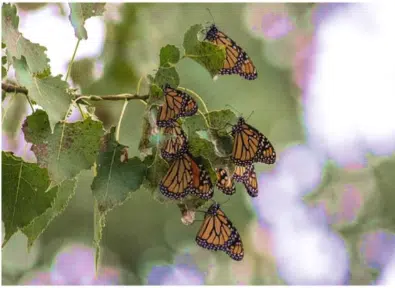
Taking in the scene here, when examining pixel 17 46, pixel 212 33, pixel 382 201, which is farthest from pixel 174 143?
pixel 382 201

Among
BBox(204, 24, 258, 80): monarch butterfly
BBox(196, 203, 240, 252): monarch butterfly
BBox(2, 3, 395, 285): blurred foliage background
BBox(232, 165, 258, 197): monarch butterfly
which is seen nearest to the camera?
BBox(232, 165, 258, 197): monarch butterfly

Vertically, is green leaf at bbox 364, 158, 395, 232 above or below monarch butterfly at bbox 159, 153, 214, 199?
above

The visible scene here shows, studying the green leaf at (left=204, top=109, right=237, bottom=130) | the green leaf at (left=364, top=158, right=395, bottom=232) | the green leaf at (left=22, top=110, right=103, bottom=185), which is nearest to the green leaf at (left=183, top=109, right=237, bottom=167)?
the green leaf at (left=204, top=109, right=237, bottom=130)

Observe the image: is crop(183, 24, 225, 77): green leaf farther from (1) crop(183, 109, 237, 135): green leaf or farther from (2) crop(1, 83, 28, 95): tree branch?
(2) crop(1, 83, 28, 95): tree branch

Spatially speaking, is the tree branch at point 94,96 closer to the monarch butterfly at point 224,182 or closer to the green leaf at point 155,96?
the green leaf at point 155,96

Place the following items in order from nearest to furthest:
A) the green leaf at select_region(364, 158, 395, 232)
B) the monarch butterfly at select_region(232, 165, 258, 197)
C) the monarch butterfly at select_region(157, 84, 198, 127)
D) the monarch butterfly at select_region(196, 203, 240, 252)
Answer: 1. the monarch butterfly at select_region(157, 84, 198, 127)
2. the monarch butterfly at select_region(232, 165, 258, 197)
3. the monarch butterfly at select_region(196, 203, 240, 252)
4. the green leaf at select_region(364, 158, 395, 232)

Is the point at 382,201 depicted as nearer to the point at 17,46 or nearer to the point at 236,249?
the point at 236,249

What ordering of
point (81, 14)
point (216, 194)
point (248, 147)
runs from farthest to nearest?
point (216, 194)
point (81, 14)
point (248, 147)
